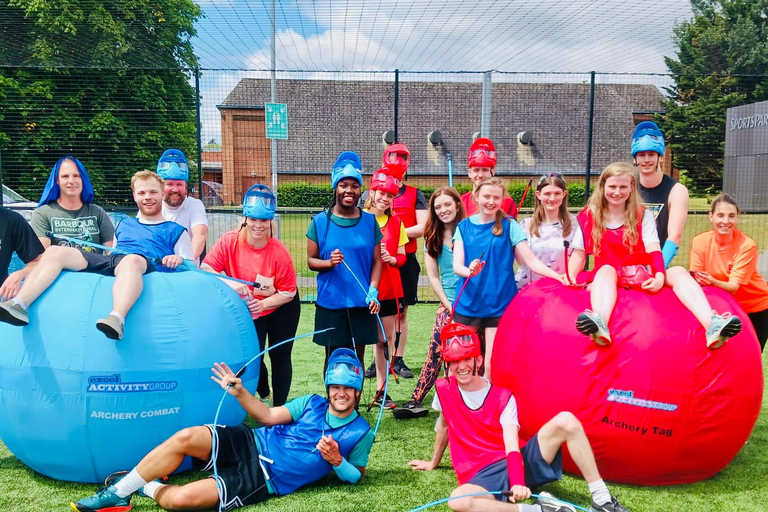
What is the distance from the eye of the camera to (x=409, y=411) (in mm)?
5547

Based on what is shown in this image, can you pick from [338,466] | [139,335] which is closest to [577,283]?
[338,466]

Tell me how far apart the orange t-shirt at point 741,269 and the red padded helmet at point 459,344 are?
2.71 meters

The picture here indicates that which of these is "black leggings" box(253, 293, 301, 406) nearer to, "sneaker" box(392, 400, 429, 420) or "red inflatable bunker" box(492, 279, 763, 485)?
"sneaker" box(392, 400, 429, 420)

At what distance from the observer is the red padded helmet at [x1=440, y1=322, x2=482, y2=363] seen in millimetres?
3860

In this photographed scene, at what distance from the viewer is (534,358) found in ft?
13.7

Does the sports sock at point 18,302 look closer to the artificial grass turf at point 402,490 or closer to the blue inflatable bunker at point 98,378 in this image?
the blue inflatable bunker at point 98,378

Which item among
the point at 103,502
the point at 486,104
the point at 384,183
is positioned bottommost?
the point at 103,502

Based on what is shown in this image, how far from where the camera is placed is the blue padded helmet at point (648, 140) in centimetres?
482

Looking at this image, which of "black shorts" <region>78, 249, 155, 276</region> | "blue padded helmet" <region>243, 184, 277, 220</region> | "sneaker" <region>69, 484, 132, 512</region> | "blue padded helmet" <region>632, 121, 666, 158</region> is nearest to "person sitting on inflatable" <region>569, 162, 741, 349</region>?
"blue padded helmet" <region>632, 121, 666, 158</region>

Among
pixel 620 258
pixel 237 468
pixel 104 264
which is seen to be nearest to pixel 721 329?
pixel 620 258

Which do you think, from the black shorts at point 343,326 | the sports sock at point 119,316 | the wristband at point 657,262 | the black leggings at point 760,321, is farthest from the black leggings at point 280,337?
the black leggings at point 760,321

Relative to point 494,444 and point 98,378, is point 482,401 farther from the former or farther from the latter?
point 98,378

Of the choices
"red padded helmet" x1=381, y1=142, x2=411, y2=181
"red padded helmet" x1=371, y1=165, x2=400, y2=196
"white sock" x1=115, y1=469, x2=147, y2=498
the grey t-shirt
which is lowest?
"white sock" x1=115, y1=469, x2=147, y2=498

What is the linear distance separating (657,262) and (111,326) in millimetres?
3541
